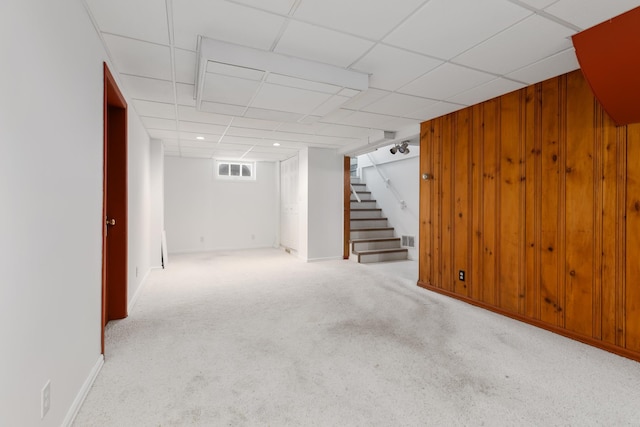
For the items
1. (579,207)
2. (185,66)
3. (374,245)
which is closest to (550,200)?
(579,207)

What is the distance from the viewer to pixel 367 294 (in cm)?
398

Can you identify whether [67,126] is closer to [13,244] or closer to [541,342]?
[13,244]

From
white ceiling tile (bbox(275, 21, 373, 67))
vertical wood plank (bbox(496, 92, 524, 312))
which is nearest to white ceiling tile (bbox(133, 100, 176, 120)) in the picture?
white ceiling tile (bbox(275, 21, 373, 67))

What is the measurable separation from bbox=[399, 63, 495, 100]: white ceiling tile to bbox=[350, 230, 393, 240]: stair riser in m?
3.81

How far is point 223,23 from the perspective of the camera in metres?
2.04

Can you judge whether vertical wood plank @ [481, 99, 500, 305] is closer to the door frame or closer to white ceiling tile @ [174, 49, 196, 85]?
white ceiling tile @ [174, 49, 196, 85]

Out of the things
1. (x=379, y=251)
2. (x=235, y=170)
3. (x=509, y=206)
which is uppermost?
(x=235, y=170)

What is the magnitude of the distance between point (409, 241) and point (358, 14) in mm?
5200

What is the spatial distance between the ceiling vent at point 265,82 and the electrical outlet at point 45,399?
2.12m

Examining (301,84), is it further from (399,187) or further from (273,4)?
(399,187)

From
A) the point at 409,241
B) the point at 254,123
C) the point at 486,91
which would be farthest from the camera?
the point at 409,241

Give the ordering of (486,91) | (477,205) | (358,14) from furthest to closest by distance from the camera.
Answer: (477,205)
(486,91)
(358,14)

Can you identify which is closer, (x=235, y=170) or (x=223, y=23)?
(x=223, y=23)

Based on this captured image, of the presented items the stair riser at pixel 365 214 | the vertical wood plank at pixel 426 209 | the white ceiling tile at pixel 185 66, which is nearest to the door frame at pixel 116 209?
the white ceiling tile at pixel 185 66
